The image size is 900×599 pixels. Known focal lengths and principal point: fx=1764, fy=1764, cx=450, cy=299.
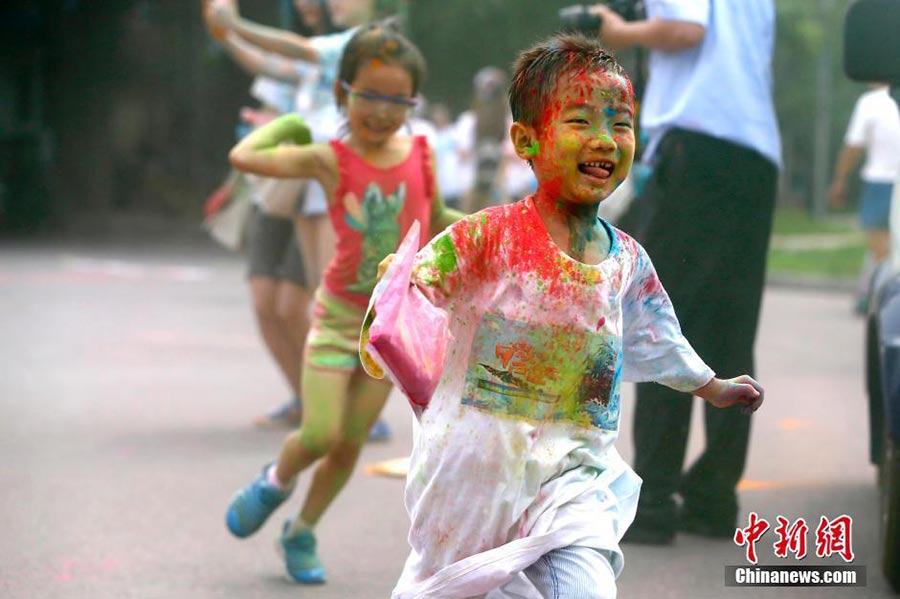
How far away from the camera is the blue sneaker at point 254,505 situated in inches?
215

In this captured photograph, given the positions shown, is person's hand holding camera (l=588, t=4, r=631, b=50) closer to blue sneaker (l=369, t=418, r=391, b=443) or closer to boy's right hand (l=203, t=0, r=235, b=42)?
boy's right hand (l=203, t=0, r=235, b=42)

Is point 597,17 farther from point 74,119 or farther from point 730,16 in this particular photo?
point 74,119

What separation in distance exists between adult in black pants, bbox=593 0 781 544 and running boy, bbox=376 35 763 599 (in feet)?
7.27

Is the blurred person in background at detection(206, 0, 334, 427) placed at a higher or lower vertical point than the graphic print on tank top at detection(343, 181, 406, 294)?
lower

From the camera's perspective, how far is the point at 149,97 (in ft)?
113

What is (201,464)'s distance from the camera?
756 cm

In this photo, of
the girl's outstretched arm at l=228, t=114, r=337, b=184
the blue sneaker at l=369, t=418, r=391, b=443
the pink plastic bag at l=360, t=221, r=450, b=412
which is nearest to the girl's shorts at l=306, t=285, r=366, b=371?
the girl's outstretched arm at l=228, t=114, r=337, b=184

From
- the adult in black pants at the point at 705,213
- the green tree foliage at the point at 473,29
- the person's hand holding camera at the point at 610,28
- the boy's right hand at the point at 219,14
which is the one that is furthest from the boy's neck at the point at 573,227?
the green tree foliage at the point at 473,29

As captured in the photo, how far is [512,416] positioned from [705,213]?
2557 millimetres

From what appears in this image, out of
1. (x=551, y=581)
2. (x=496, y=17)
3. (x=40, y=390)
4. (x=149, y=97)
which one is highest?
(x=551, y=581)

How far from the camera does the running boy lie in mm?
3531

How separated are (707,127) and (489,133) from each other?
12123 mm

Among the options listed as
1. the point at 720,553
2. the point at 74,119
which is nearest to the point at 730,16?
the point at 720,553

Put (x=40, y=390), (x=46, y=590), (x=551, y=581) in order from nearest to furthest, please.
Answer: (x=551, y=581)
(x=46, y=590)
(x=40, y=390)
